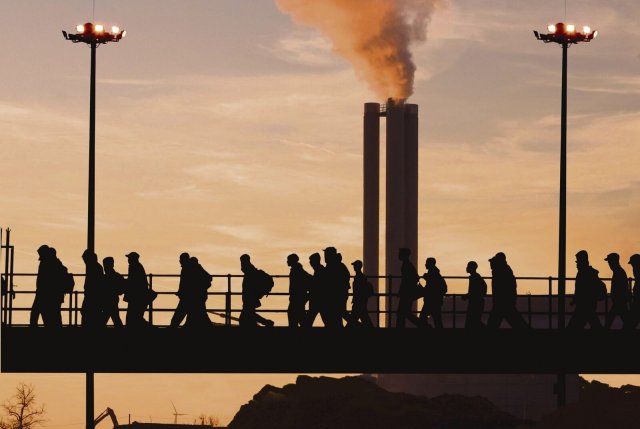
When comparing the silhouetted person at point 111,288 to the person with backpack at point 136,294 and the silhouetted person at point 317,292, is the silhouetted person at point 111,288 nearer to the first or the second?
the person with backpack at point 136,294

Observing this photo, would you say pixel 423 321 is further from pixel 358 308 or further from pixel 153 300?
pixel 153 300

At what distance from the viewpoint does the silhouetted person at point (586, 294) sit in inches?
1017

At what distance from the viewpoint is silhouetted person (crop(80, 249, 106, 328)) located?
24.4m

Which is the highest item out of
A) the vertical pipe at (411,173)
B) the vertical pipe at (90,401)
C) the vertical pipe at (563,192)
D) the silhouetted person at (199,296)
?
the vertical pipe at (411,173)

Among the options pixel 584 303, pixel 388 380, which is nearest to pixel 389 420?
pixel 388 380

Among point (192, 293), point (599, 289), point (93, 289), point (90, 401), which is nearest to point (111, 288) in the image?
point (93, 289)

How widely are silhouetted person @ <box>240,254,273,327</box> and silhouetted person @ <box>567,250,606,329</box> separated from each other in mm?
5613

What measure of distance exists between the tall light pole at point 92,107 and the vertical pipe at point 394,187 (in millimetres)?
40849

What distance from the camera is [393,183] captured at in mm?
75188

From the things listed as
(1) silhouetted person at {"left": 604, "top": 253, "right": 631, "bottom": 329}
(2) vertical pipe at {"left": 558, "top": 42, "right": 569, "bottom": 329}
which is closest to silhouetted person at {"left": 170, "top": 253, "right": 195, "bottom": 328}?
(1) silhouetted person at {"left": 604, "top": 253, "right": 631, "bottom": 329}

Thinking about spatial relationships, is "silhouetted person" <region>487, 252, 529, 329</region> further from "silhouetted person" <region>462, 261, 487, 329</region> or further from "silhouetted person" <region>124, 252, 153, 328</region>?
"silhouetted person" <region>124, 252, 153, 328</region>

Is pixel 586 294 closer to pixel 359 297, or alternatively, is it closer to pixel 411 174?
pixel 359 297

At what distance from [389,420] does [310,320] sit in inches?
1186

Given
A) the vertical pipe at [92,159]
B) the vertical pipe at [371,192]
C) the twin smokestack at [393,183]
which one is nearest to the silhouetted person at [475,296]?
the vertical pipe at [92,159]
